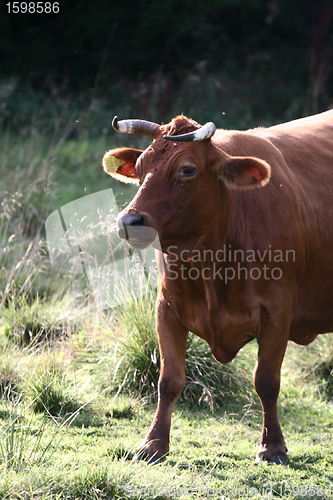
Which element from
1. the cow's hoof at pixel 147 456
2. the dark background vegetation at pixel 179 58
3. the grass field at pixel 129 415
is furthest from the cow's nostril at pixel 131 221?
the dark background vegetation at pixel 179 58

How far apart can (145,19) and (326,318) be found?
12593mm

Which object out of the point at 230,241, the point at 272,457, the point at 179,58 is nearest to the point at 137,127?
the point at 230,241

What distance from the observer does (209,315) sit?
353cm

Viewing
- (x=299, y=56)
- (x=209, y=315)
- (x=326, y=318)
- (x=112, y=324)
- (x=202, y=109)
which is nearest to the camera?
(x=209, y=315)

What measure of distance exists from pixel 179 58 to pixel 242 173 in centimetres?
1320

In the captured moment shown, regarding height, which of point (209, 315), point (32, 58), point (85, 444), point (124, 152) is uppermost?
point (124, 152)

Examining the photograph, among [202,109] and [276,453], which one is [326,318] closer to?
[276,453]

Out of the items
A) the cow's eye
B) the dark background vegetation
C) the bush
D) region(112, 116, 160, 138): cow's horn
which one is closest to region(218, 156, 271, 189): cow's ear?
the cow's eye

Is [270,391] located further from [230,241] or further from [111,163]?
[111,163]

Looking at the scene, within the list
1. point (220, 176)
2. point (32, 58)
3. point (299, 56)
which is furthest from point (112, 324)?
point (299, 56)

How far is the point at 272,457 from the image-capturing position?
3.54 m

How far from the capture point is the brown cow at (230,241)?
124 inches

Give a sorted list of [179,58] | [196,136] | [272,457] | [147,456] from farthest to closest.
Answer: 1. [179,58]
2. [272,457]
3. [147,456]
4. [196,136]

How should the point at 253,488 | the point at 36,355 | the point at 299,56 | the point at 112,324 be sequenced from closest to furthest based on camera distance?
the point at 253,488, the point at 36,355, the point at 112,324, the point at 299,56
